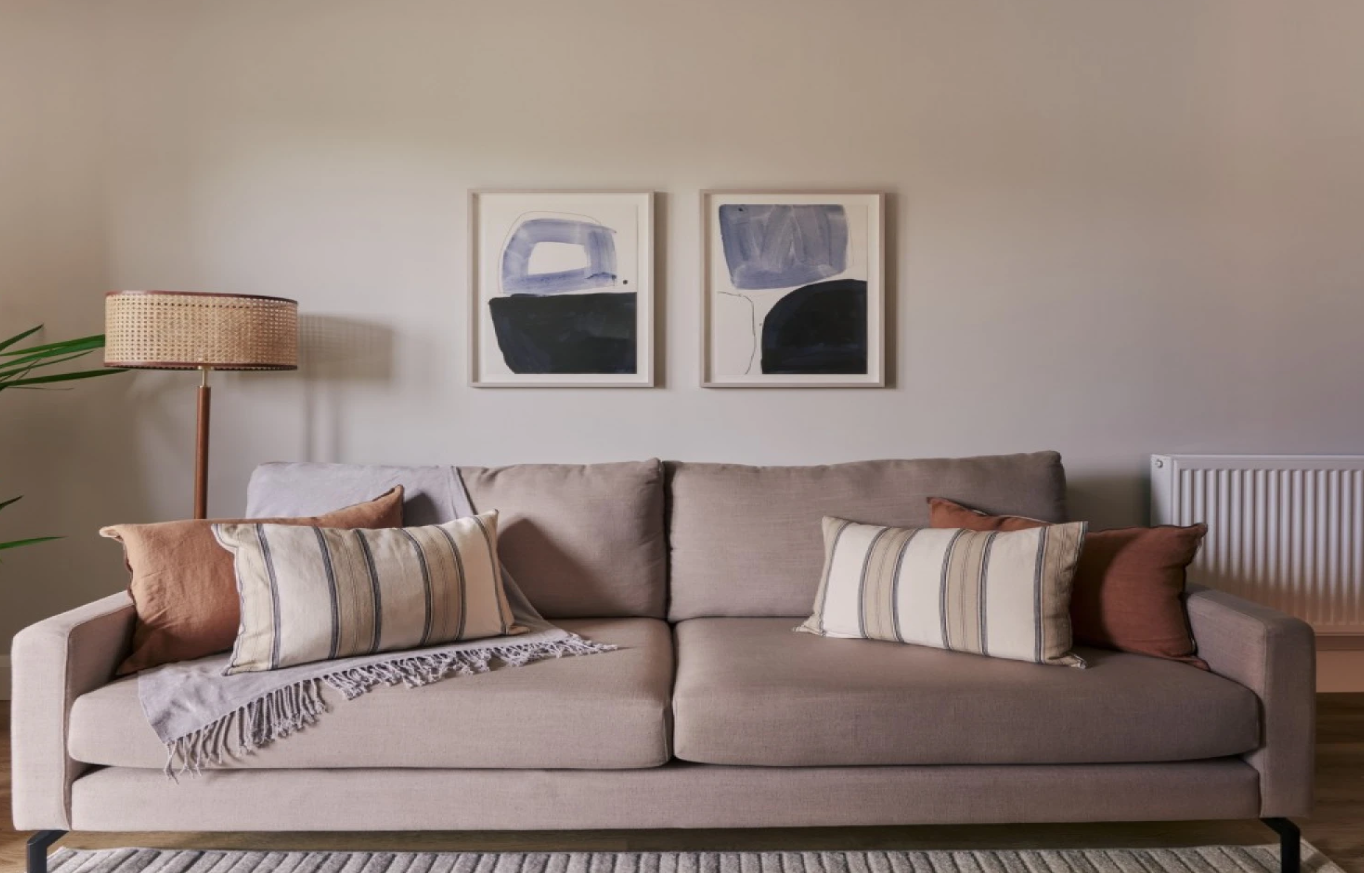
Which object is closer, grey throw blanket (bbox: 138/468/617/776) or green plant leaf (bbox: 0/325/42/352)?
grey throw blanket (bbox: 138/468/617/776)

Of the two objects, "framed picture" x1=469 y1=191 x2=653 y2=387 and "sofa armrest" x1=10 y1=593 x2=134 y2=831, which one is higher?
"framed picture" x1=469 y1=191 x2=653 y2=387

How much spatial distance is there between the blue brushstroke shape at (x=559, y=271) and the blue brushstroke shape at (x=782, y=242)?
360 mm

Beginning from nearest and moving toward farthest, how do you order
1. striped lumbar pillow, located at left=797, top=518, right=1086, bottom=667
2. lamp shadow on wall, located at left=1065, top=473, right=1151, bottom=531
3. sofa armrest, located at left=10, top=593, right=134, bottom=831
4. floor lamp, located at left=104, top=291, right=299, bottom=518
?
sofa armrest, located at left=10, top=593, right=134, bottom=831 < striped lumbar pillow, located at left=797, top=518, right=1086, bottom=667 < floor lamp, located at left=104, top=291, right=299, bottom=518 < lamp shadow on wall, located at left=1065, top=473, right=1151, bottom=531

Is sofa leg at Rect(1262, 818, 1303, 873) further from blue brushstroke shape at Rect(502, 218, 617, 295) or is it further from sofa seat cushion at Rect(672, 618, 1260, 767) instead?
blue brushstroke shape at Rect(502, 218, 617, 295)

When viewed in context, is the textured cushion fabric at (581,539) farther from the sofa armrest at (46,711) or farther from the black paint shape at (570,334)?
→ the sofa armrest at (46,711)

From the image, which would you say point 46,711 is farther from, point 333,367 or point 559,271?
point 559,271

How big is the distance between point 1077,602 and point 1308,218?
1644 mm

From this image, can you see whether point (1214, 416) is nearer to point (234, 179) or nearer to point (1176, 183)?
point (1176, 183)

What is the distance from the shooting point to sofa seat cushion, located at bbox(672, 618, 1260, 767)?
1.83 meters

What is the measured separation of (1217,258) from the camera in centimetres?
286

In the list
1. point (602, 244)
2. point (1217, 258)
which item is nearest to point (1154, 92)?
point (1217, 258)

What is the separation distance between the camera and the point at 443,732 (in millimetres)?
1825

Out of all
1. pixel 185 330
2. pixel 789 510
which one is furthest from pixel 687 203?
pixel 185 330

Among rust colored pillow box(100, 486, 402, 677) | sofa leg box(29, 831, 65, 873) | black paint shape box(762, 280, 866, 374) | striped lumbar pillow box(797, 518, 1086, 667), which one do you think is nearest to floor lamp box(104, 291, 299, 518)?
rust colored pillow box(100, 486, 402, 677)
